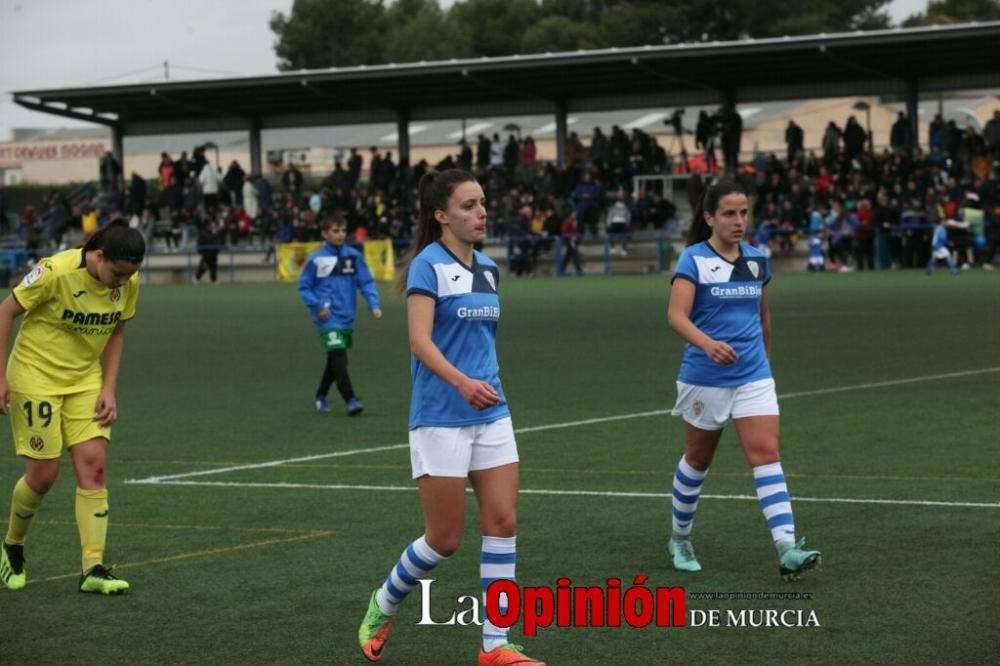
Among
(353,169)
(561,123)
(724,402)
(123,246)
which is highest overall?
(561,123)

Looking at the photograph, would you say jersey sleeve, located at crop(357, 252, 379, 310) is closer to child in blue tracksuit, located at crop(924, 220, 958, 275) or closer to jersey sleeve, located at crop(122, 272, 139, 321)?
jersey sleeve, located at crop(122, 272, 139, 321)

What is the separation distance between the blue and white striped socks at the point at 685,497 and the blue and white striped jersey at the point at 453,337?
225cm

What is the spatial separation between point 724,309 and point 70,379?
3.23m

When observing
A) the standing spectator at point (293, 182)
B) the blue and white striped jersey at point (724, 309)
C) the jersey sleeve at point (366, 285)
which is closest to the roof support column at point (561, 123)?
the standing spectator at point (293, 182)

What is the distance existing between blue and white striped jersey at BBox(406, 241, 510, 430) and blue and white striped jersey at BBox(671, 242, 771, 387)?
214 centimetres

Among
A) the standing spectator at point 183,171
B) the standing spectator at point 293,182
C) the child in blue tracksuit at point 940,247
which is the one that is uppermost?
the standing spectator at point 183,171

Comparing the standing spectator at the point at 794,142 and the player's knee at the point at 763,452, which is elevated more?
the standing spectator at the point at 794,142

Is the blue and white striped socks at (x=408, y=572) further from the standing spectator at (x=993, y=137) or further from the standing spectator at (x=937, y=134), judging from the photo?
the standing spectator at (x=937, y=134)

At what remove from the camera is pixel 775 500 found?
8398 mm

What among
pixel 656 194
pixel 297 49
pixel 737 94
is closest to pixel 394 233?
pixel 656 194

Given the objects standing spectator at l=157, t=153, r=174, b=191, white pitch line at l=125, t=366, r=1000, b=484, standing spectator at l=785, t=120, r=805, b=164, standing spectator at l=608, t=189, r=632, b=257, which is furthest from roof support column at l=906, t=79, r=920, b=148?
white pitch line at l=125, t=366, r=1000, b=484

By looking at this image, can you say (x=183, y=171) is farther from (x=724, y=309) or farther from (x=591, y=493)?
(x=724, y=309)

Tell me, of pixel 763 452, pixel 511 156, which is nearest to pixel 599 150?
pixel 511 156

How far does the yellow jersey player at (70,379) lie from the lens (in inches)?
332
